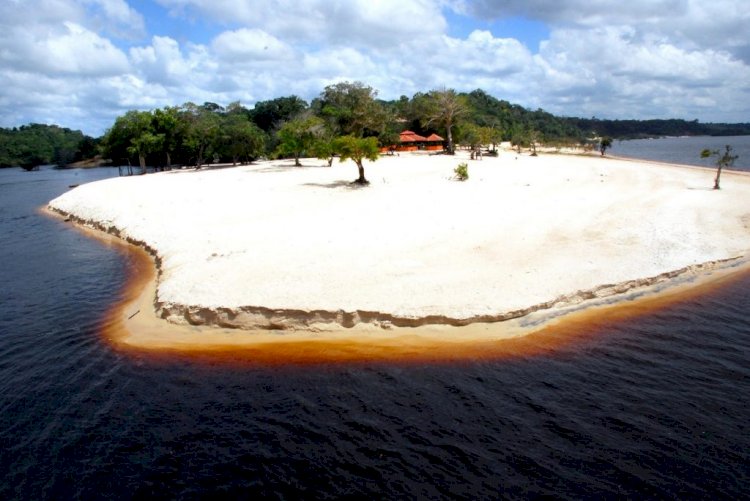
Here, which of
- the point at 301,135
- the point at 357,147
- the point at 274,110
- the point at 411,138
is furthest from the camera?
the point at 274,110

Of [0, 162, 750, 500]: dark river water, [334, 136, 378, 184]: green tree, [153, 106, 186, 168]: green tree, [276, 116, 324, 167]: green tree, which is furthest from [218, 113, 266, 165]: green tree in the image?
[0, 162, 750, 500]: dark river water

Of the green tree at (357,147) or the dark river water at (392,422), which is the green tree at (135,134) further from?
the dark river water at (392,422)

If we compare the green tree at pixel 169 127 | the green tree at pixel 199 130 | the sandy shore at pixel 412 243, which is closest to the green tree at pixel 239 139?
the green tree at pixel 199 130

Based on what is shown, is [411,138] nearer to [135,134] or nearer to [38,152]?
[135,134]

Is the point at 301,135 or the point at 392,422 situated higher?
the point at 301,135

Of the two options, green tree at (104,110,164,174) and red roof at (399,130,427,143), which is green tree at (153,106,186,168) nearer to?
green tree at (104,110,164,174)

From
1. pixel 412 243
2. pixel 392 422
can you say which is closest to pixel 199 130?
pixel 412 243

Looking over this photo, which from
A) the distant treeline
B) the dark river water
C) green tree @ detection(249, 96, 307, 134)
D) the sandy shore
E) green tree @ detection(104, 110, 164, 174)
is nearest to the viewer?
the dark river water
